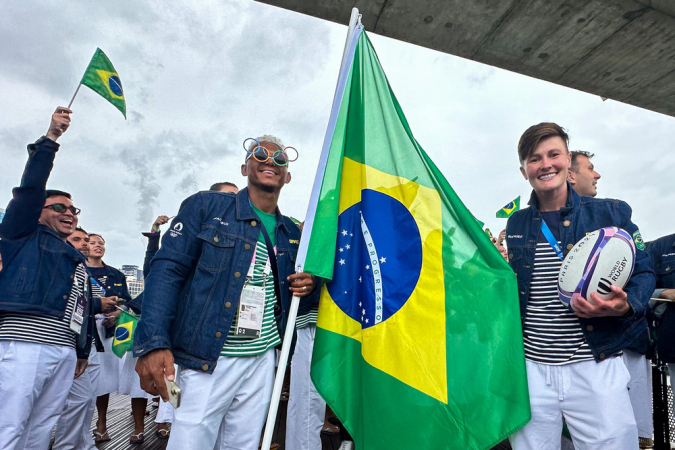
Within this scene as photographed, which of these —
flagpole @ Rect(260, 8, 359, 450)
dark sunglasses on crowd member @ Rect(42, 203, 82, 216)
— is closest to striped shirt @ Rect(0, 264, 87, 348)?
dark sunglasses on crowd member @ Rect(42, 203, 82, 216)

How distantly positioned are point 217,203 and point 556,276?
1906mm

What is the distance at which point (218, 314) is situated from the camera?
6.96 feet

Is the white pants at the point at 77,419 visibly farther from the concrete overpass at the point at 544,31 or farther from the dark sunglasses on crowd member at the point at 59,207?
the concrete overpass at the point at 544,31

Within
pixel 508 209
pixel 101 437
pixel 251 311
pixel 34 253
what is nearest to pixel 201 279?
pixel 251 311

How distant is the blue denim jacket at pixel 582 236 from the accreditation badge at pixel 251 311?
1.42 meters

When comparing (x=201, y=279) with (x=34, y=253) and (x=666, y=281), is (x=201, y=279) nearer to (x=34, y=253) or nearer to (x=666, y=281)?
(x=34, y=253)

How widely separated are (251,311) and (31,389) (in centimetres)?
232

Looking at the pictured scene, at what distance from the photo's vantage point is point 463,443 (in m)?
1.79

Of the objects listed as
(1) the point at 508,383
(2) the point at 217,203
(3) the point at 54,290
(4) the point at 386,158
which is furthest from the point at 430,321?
(3) the point at 54,290

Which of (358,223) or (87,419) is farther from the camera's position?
(87,419)

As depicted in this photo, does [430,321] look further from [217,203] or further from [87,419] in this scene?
[87,419]

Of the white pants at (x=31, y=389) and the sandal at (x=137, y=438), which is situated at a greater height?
the white pants at (x=31, y=389)

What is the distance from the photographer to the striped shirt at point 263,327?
7.09 feet

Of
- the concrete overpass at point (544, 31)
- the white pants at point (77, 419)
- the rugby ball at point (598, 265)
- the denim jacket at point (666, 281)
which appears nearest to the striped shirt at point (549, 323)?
the rugby ball at point (598, 265)
